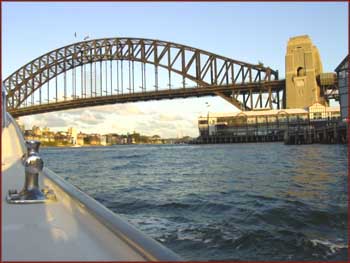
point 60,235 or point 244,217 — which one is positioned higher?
point 60,235

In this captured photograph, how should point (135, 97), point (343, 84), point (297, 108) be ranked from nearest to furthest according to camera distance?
point (343, 84) < point (297, 108) < point (135, 97)

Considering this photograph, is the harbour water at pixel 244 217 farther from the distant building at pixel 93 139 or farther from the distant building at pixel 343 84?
the distant building at pixel 93 139

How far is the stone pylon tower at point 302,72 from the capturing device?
206 feet

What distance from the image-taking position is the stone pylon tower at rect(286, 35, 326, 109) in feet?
206

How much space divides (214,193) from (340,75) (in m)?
37.5

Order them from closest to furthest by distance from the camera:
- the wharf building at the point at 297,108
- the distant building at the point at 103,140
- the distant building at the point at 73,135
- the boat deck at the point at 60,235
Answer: the boat deck at the point at 60,235 → the wharf building at the point at 297,108 → the distant building at the point at 73,135 → the distant building at the point at 103,140

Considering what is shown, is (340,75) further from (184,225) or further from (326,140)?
(184,225)

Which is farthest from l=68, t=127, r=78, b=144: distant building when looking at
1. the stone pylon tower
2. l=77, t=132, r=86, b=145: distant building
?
the stone pylon tower

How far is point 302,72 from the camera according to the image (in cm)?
6362

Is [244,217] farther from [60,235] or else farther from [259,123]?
[259,123]

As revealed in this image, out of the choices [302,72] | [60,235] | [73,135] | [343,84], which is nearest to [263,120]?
[302,72]

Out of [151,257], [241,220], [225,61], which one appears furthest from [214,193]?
[225,61]

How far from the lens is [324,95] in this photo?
6800 centimetres

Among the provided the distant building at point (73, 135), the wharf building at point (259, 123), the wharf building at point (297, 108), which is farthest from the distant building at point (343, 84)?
the distant building at point (73, 135)
